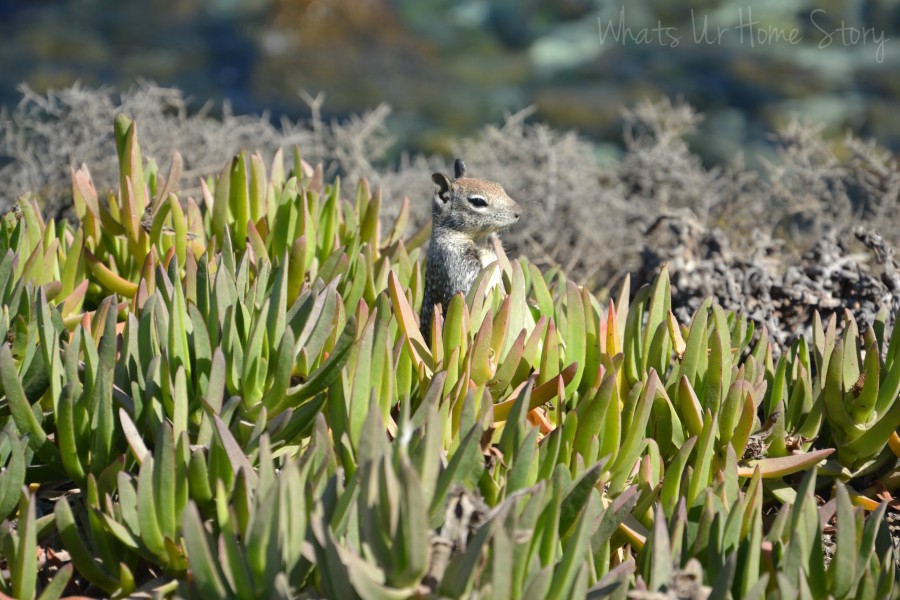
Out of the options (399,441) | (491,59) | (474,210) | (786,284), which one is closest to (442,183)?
(474,210)

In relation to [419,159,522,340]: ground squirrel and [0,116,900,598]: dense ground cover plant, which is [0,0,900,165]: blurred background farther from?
[0,116,900,598]: dense ground cover plant

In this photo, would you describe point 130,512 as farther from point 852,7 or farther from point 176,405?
point 852,7

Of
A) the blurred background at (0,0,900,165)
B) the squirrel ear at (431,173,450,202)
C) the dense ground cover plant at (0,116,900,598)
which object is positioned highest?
the blurred background at (0,0,900,165)

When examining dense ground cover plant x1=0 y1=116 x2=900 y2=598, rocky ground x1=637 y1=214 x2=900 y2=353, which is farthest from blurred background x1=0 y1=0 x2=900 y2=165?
dense ground cover plant x1=0 y1=116 x2=900 y2=598

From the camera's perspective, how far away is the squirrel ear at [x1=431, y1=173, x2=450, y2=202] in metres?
4.03

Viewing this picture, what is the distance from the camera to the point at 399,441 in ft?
7.06

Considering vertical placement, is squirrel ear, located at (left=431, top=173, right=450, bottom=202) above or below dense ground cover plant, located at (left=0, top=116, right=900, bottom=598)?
above

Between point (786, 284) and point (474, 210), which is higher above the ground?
point (474, 210)

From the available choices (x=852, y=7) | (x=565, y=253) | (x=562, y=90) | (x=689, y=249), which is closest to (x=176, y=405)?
(x=689, y=249)

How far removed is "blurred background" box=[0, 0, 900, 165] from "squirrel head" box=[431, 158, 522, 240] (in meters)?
7.32

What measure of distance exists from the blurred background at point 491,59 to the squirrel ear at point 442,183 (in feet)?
23.8

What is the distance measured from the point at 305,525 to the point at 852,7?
1216 cm

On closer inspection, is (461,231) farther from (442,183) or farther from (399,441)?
(399,441)

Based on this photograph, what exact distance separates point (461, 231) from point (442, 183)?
282 millimetres
